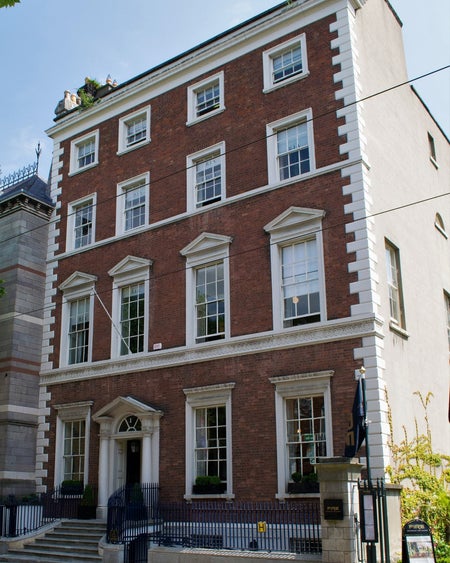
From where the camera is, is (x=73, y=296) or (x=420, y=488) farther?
(x=73, y=296)

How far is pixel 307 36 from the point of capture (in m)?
21.4

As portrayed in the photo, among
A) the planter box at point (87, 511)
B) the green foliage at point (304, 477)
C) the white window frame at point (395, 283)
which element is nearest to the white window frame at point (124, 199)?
the white window frame at point (395, 283)

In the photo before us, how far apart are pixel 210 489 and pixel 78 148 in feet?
50.1

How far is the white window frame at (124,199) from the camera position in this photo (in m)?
23.8

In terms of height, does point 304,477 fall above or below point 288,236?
below

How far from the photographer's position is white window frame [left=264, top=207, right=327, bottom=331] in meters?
19.0

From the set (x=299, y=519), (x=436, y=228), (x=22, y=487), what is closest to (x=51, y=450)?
(x=22, y=487)

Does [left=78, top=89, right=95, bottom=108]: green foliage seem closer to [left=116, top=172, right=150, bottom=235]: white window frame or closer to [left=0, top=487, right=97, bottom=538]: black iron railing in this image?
[left=116, top=172, right=150, bottom=235]: white window frame

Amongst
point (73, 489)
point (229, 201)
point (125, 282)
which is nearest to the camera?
point (229, 201)

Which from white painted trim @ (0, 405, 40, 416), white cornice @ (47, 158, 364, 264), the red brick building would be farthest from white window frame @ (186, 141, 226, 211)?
white painted trim @ (0, 405, 40, 416)

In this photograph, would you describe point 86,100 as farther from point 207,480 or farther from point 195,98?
point 207,480

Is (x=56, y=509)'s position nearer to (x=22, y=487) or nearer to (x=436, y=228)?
(x=22, y=487)

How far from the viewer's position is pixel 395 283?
801 inches

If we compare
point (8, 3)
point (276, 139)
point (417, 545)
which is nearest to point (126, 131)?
point (276, 139)
